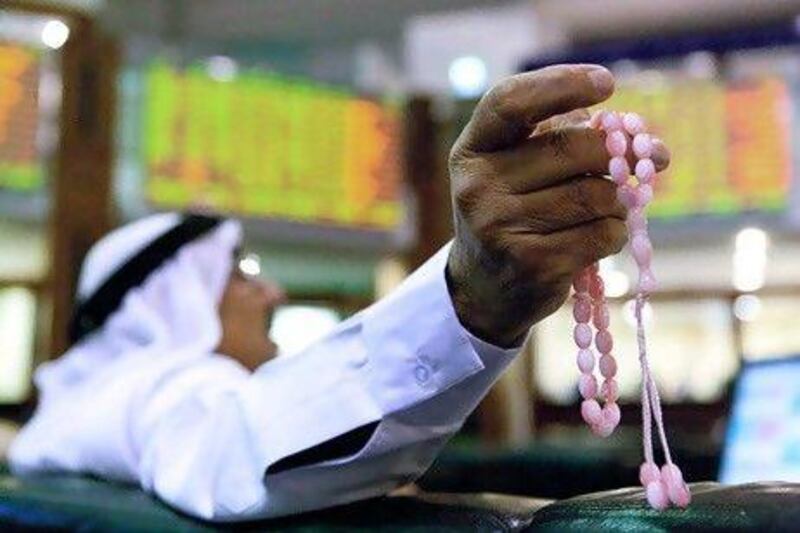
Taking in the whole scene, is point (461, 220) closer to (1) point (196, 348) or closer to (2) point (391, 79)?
(1) point (196, 348)

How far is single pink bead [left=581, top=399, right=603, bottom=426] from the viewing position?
72 centimetres

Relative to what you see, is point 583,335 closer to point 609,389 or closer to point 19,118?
point 609,389

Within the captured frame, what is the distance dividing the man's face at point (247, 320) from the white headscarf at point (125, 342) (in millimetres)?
27

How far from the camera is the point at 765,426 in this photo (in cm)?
194

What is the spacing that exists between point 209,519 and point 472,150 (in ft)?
1.49

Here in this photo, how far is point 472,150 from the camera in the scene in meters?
0.74

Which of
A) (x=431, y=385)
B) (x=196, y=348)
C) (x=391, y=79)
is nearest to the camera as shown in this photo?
(x=431, y=385)

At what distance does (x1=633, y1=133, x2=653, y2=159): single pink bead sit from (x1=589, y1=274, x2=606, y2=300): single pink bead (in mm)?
121

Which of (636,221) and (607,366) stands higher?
(636,221)

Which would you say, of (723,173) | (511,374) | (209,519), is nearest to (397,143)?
(511,374)

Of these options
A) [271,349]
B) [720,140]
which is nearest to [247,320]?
[271,349]

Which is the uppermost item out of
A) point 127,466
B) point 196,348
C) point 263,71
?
point 263,71

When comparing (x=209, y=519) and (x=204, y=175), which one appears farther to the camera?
(x=204, y=175)

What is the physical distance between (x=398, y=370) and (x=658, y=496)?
0.95 feet
